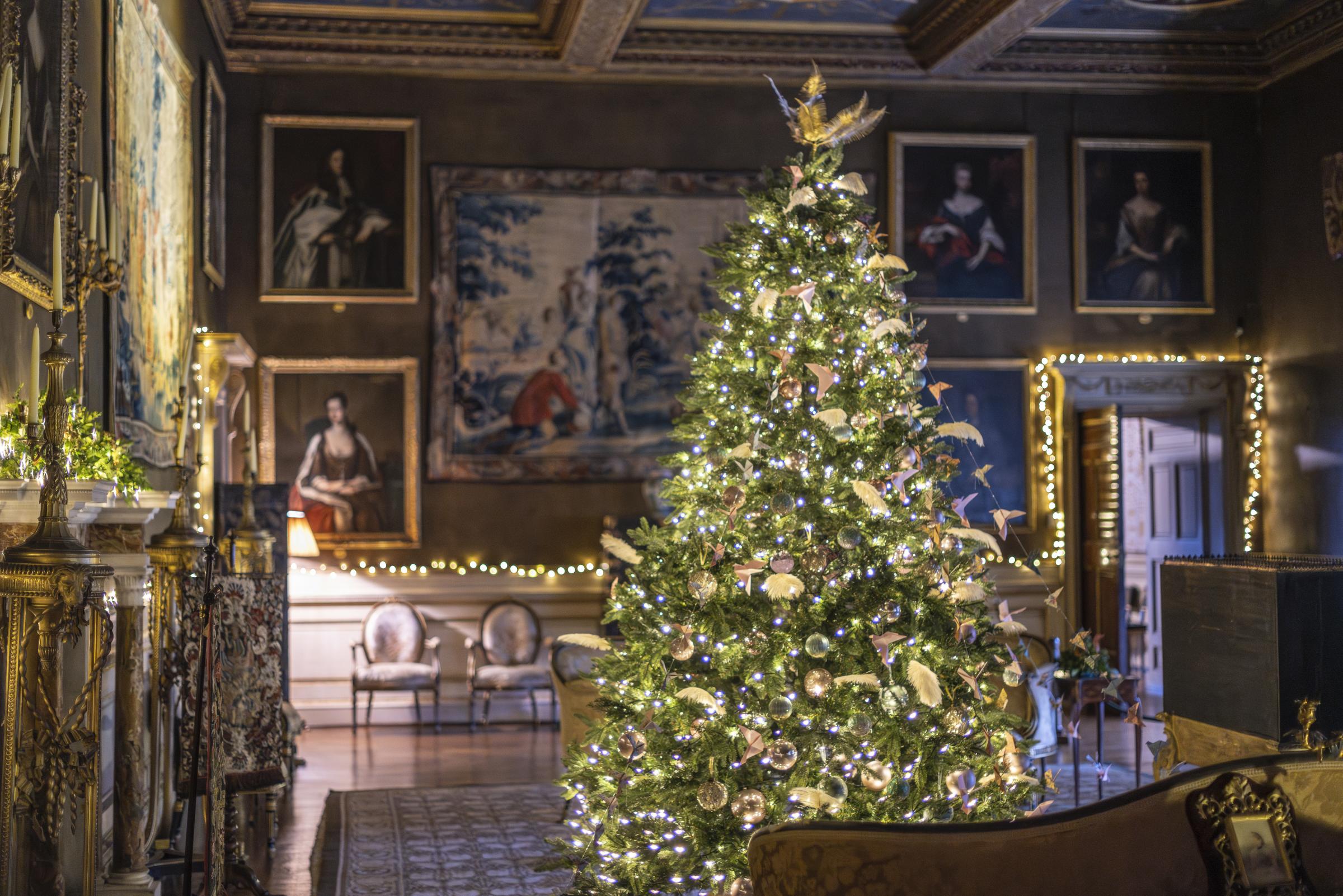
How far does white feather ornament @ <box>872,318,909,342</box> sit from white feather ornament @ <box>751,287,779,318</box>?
0.36 meters

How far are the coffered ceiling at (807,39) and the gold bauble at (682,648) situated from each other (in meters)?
6.06

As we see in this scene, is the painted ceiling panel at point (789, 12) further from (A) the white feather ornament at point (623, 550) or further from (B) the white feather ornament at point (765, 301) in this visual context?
(A) the white feather ornament at point (623, 550)

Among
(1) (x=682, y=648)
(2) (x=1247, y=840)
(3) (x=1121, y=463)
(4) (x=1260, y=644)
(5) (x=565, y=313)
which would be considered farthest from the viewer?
(5) (x=565, y=313)

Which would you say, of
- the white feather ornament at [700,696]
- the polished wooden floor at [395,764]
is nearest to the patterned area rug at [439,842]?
the polished wooden floor at [395,764]

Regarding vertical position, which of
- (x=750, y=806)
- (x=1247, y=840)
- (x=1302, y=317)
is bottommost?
(x=750, y=806)

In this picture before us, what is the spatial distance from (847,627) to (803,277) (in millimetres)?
1226

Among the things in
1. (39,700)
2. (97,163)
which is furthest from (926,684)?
(97,163)

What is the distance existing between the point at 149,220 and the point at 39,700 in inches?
153

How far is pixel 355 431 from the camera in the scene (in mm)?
10148

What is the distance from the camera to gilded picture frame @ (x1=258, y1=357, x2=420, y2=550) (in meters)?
10.0

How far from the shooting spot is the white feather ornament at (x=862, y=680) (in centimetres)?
423

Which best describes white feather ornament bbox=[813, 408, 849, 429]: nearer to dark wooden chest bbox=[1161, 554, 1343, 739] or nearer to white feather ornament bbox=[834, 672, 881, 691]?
→ white feather ornament bbox=[834, 672, 881, 691]

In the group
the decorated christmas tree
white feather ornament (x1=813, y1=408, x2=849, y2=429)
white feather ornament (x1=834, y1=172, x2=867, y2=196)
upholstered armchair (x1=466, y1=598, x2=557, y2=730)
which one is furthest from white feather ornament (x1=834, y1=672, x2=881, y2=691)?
upholstered armchair (x1=466, y1=598, x2=557, y2=730)

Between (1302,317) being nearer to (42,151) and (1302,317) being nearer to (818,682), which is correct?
(818,682)
